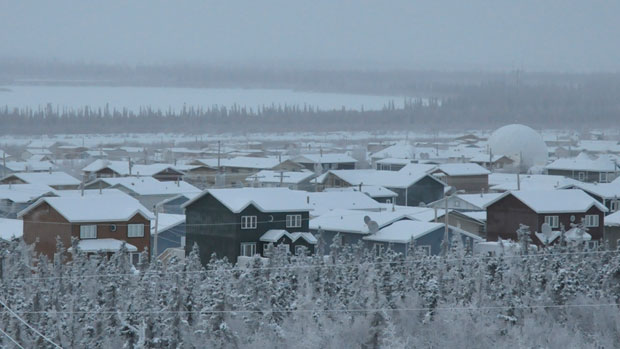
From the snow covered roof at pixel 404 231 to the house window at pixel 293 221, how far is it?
3.87 feet

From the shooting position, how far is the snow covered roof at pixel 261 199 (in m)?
18.5

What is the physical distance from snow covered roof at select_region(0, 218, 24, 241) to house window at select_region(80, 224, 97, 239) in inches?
51.2

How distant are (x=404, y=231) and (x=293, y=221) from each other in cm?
177

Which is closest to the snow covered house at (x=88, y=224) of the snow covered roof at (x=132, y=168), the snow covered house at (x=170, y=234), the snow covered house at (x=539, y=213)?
the snow covered house at (x=170, y=234)

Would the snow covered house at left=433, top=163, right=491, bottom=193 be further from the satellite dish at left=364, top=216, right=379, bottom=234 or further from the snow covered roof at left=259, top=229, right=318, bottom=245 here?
the snow covered roof at left=259, top=229, right=318, bottom=245

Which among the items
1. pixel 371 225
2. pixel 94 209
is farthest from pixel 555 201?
pixel 94 209

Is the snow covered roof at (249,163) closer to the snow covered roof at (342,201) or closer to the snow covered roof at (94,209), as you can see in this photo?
the snow covered roof at (342,201)

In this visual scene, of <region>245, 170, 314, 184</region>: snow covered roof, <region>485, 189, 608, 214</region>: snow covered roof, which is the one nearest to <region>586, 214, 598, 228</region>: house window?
<region>485, 189, 608, 214</region>: snow covered roof

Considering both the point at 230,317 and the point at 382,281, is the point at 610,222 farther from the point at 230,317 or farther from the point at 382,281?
the point at 230,317

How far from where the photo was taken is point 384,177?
101 ft

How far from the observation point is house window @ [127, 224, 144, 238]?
18.3 meters

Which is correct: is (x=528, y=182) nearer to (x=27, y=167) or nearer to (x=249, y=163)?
(x=249, y=163)

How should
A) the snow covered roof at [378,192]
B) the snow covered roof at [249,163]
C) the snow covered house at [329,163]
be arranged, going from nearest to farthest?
the snow covered roof at [378,192], the snow covered roof at [249,163], the snow covered house at [329,163]

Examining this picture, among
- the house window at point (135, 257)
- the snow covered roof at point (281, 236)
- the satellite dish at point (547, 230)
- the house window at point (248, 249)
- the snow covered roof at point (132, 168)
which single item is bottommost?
the house window at point (135, 257)
